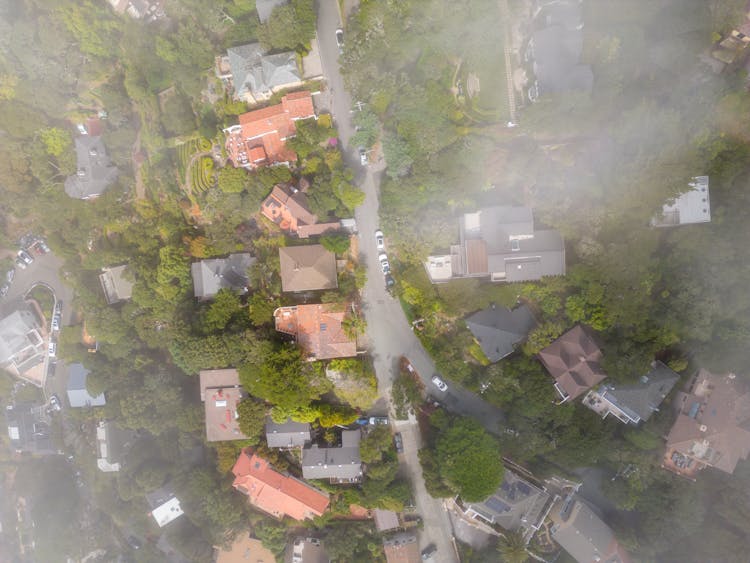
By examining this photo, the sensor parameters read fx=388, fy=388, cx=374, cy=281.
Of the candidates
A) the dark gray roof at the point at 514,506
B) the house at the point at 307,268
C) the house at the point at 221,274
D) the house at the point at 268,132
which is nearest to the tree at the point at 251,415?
the house at the point at 221,274

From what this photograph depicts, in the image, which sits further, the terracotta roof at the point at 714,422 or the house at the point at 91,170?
the house at the point at 91,170

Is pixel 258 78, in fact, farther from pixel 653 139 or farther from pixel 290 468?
pixel 290 468

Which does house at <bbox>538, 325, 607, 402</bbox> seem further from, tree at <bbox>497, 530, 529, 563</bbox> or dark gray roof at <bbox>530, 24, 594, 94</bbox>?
dark gray roof at <bbox>530, 24, 594, 94</bbox>

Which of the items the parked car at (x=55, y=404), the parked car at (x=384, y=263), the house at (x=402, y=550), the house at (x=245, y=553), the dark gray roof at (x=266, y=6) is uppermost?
the dark gray roof at (x=266, y=6)

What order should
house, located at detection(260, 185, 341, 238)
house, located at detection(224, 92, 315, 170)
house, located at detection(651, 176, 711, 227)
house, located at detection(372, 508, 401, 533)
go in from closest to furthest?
1. house, located at detection(651, 176, 711, 227)
2. house, located at detection(224, 92, 315, 170)
3. house, located at detection(260, 185, 341, 238)
4. house, located at detection(372, 508, 401, 533)

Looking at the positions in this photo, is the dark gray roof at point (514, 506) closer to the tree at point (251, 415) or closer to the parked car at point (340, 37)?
the tree at point (251, 415)

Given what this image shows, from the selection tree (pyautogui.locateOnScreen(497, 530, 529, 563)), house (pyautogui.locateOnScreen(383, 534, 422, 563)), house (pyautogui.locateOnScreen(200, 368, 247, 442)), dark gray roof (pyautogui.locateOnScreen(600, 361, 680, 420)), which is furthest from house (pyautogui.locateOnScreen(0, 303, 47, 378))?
dark gray roof (pyautogui.locateOnScreen(600, 361, 680, 420))
